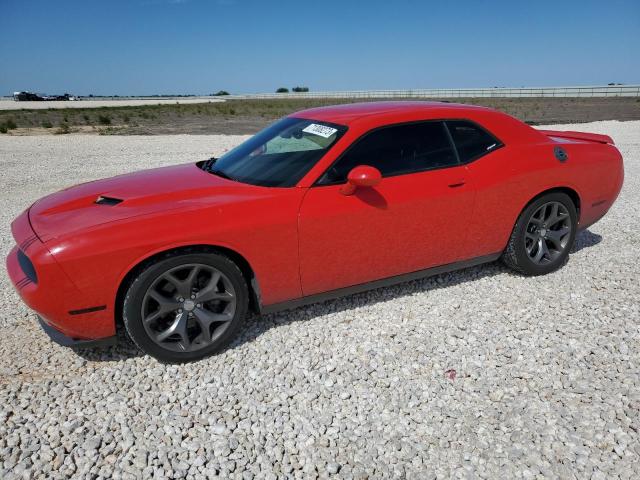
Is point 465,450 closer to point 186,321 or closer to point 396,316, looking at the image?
point 396,316

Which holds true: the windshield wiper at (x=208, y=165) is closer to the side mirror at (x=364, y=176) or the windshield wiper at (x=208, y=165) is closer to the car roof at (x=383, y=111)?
the car roof at (x=383, y=111)

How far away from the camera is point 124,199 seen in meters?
3.08

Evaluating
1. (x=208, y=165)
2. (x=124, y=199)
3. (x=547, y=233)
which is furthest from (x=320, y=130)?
(x=547, y=233)

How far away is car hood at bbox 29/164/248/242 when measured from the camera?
2.87 m

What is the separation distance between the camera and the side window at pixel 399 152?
329 cm

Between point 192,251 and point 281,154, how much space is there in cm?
112

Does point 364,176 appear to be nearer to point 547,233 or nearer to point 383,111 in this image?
point 383,111

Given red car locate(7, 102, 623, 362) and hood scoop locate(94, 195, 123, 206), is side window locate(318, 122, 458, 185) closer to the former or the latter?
red car locate(7, 102, 623, 362)

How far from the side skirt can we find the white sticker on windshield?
44.9 inches

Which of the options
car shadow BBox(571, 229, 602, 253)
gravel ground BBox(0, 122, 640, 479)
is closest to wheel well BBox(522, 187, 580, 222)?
gravel ground BBox(0, 122, 640, 479)

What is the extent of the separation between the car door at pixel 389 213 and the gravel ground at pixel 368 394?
0.45 m

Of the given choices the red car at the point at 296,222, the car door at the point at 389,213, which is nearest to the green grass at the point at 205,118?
the red car at the point at 296,222

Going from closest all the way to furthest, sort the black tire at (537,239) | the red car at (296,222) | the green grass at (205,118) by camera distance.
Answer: the red car at (296,222)
the black tire at (537,239)
the green grass at (205,118)

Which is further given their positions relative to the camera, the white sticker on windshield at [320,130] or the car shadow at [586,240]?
the car shadow at [586,240]
